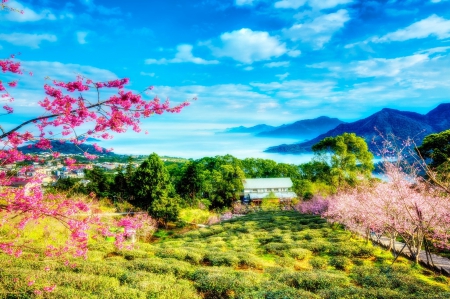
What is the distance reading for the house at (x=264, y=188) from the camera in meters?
63.3

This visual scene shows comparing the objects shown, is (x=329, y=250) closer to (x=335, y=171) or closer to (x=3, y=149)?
(x=3, y=149)

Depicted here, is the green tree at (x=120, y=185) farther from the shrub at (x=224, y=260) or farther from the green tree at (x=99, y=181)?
the shrub at (x=224, y=260)

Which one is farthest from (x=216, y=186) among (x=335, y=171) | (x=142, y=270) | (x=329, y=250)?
(x=142, y=270)

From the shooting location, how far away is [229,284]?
990 cm

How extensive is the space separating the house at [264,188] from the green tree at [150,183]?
27635mm

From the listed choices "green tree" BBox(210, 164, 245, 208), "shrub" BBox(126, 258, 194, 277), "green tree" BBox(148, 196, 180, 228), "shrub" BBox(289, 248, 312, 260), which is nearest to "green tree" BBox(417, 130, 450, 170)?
"shrub" BBox(289, 248, 312, 260)

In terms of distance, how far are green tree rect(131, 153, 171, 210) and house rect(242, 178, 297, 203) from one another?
27635 mm

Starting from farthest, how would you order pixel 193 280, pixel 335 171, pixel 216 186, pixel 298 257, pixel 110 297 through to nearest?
pixel 216 186 < pixel 335 171 < pixel 298 257 < pixel 193 280 < pixel 110 297

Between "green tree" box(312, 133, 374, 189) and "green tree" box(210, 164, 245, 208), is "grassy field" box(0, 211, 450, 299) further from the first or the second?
Answer: "green tree" box(210, 164, 245, 208)

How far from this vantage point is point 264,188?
2569 inches

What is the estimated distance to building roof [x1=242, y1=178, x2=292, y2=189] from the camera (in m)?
65.9

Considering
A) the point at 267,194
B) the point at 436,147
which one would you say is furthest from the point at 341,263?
the point at 267,194

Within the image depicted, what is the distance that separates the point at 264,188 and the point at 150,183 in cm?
3318

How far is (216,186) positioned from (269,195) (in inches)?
475
